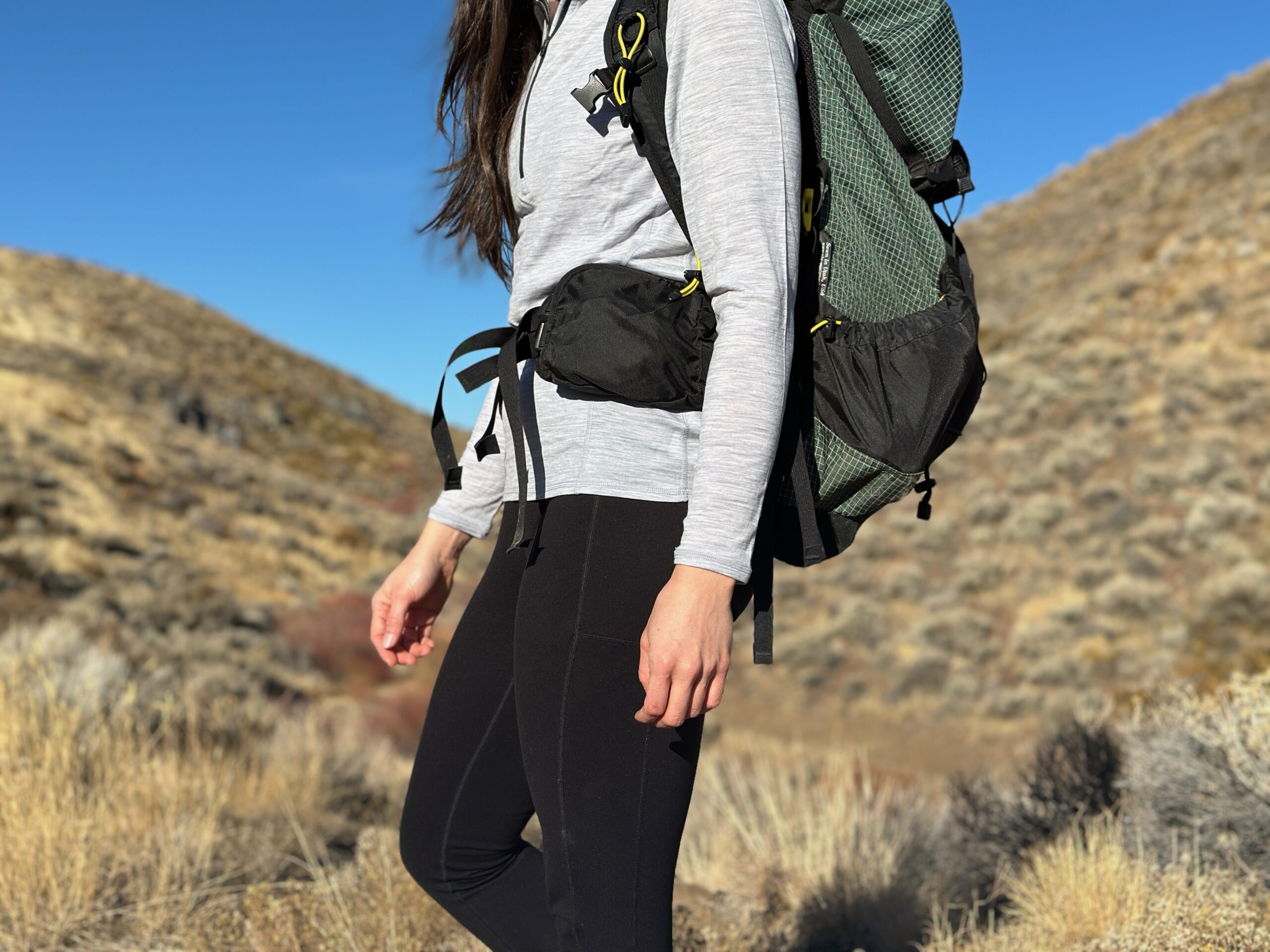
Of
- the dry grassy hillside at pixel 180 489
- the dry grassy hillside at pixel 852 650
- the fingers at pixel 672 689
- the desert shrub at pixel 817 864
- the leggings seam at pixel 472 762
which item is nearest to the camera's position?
the fingers at pixel 672 689

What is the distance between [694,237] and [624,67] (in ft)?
0.79

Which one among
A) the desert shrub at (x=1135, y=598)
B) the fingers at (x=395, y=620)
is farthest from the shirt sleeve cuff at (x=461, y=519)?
the desert shrub at (x=1135, y=598)

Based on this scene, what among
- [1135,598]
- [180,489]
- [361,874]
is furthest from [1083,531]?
[180,489]

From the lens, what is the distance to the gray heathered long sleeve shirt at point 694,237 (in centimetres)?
116

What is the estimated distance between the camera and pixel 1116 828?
3.15 m

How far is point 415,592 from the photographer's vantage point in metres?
1.74

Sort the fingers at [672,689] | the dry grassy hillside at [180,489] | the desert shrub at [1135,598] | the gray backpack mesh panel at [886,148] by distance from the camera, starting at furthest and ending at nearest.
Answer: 1. the dry grassy hillside at [180,489]
2. the desert shrub at [1135,598]
3. the gray backpack mesh panel at [886,148]
4. the fingers at [672,689]

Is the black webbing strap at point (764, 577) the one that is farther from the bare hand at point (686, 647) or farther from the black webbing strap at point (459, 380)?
the black webbing strap at point (459, 380)

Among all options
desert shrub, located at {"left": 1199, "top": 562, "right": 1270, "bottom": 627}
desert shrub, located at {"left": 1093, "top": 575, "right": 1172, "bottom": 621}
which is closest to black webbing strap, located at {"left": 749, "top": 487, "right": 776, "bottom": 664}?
desert shrub, located at {"left": 1199, "top": 562, "right": 1270, "bottom": 627}

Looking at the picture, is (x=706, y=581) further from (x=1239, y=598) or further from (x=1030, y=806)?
(x=1239, y=598)

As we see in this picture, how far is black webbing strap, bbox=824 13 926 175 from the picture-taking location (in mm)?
1348

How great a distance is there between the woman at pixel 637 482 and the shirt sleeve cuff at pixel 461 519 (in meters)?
0.27

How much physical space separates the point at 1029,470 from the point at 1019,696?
5.66m

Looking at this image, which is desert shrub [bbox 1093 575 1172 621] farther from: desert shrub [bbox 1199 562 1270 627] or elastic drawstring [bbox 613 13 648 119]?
elastic drawstring [bbox 613 13 648 119]
